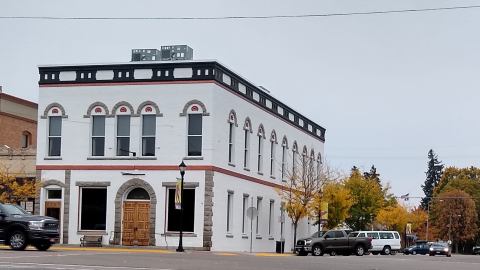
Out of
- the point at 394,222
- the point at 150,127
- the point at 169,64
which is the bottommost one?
the point at 394,222

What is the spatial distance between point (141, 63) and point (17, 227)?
56.8ft

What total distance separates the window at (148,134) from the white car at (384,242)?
23.0 m

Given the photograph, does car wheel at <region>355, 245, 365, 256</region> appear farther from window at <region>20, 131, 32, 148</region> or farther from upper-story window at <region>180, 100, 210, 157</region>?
window at <region>20, 131, 32, 148</region>

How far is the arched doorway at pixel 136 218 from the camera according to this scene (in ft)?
151

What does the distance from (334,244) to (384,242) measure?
48.8ft

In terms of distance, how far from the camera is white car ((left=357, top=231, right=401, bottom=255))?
63250 mm

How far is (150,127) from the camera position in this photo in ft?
153

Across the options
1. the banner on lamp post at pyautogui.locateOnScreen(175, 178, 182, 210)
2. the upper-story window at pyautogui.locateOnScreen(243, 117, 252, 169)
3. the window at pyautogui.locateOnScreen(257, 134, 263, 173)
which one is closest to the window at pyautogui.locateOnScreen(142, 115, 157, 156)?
the banner on lamp post at pyautogui.locateOnScreen(175, 178, 182, 210)

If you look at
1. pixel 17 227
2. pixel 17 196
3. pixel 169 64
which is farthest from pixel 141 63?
pixel 17 227

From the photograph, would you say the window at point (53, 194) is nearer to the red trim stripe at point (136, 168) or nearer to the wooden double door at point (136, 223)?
the red trim stripe at point (136, 168)

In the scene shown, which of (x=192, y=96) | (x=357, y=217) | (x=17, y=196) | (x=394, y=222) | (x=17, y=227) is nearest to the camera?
(x=17, y=227)

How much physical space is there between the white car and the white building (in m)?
17.2

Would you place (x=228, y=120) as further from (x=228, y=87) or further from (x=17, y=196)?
(x=17, y=196)

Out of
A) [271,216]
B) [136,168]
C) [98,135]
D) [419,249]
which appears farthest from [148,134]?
[419,249]
